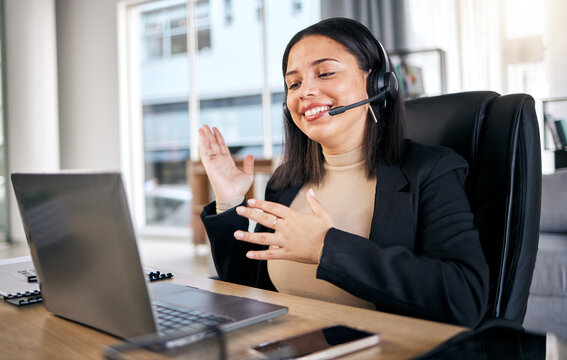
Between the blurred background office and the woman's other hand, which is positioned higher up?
the blurred background office

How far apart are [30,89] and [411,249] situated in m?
5.62

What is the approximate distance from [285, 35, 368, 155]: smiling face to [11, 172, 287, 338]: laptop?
502mm

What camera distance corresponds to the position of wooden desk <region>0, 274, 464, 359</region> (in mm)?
594

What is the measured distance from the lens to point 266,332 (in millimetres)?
654

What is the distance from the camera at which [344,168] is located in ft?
4.04

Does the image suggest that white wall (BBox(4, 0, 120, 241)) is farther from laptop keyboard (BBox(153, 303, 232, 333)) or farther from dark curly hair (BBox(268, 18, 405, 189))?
laptop keyboard (BBox(153, 303, 232, 333))

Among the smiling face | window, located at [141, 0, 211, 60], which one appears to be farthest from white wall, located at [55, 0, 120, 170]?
the smiling face

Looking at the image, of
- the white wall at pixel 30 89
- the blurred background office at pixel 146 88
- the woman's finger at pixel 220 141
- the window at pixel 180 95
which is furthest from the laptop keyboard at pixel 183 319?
the white wall at pixel 30 89

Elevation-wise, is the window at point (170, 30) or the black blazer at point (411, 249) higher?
the window at point (170, 30)

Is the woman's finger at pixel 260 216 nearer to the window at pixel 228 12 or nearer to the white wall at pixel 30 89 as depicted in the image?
the window at pixel 228 12

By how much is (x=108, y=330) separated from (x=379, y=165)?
2.14 ft

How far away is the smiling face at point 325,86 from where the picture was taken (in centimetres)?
114

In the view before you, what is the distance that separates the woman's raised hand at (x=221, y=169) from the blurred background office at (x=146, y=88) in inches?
123

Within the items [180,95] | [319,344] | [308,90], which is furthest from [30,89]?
[319,344]
